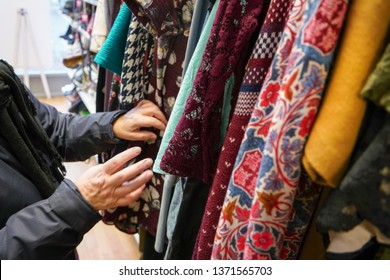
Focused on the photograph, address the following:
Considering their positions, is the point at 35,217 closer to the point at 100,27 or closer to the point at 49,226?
the point at 49,226

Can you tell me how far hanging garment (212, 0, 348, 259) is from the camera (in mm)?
375

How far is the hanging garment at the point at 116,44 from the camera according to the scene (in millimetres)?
832

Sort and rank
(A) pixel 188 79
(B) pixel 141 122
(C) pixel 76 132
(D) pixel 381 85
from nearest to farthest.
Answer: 1. (D) pixel 381 85
2. (A) pixel 188 79
3. (B) pixel 141 122
4. (C) pixel 76 132

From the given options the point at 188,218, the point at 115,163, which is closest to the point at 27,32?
the point at 115,163

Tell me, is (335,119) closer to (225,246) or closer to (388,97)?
(388,97)

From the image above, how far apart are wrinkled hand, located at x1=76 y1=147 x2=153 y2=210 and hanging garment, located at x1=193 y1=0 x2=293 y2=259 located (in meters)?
0.26

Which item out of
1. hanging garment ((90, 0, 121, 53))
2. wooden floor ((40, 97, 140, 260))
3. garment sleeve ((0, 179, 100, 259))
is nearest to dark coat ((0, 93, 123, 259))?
garment sleeve ((0, 179, 100, 259))

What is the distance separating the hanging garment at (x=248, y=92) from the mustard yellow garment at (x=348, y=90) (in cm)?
12

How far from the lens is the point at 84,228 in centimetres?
69

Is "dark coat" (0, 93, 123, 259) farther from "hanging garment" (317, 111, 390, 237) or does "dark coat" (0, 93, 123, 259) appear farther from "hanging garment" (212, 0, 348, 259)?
"hanging garment" (317, 111, 390, 237)

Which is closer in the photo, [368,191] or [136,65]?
[368,191]

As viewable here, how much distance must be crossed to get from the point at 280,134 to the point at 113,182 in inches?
18.4

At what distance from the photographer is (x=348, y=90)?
0.37m
